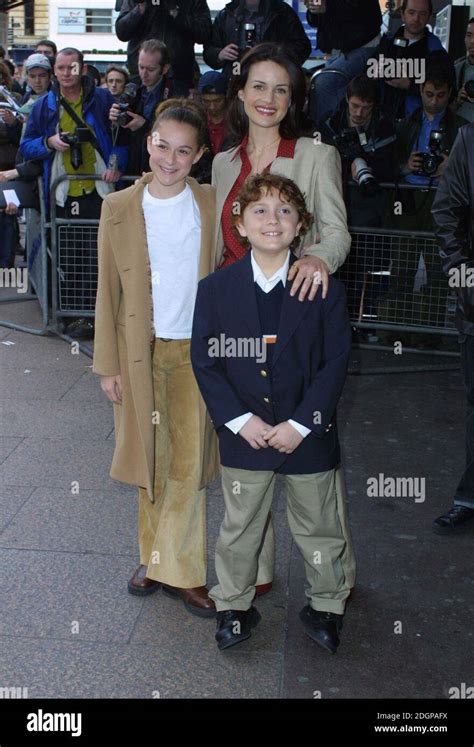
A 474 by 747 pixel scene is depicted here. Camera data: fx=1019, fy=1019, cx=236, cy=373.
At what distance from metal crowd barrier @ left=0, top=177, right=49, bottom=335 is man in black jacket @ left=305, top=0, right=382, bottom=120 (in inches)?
100

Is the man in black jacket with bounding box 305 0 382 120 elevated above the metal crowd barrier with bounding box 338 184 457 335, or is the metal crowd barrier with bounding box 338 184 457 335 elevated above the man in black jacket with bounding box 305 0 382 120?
Result: the man in black jacket with bounding box 305 0 382 120

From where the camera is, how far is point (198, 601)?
421 centimetres

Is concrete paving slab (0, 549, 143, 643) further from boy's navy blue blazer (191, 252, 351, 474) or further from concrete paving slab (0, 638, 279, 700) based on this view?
boy's navy blue blazer (191, 252, 351, 474)

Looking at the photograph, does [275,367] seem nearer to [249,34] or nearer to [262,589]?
[262,589]

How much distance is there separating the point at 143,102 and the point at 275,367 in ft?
18.2

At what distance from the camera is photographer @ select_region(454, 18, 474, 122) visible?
8391 mm

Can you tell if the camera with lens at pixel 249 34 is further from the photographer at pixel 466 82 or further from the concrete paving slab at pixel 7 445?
the concrete paving slab at pixel 7 445

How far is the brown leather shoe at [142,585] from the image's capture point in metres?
4.34

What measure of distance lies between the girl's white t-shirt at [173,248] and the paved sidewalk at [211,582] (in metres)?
1.25

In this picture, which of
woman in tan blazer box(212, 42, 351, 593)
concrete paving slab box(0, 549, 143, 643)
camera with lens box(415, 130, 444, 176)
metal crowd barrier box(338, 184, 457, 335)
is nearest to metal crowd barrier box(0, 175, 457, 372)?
metal crowd barrier box(338, 184, 457, 335)

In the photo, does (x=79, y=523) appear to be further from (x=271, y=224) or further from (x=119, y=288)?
(x=271, y=224)

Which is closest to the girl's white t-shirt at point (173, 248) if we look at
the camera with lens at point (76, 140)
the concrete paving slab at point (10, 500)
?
the concrete paving slab at point (10, 500)

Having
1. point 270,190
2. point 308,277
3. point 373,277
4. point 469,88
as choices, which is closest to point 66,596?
point 308,277

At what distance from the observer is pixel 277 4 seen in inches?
336
